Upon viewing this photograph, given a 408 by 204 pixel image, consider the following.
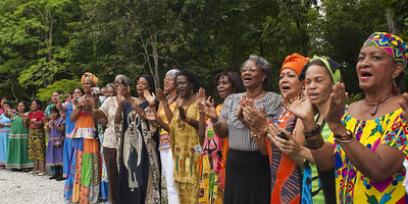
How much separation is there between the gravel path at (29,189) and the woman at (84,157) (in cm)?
67

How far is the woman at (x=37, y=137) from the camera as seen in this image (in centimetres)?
1161

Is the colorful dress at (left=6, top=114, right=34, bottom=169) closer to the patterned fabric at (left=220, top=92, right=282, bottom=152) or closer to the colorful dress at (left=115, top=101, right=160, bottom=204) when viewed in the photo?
the colorful dress at (left=115, top=101, right=160, bottom=204)

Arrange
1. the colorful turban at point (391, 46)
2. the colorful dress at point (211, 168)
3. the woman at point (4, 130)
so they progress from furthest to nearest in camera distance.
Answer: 1. the woman at point (4, 130)
2. the colorful dress at point (211, 168)
3. the colorful turban at point (391, 46)

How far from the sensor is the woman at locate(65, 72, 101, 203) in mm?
7250

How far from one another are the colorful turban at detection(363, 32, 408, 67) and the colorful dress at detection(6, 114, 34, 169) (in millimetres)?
11133

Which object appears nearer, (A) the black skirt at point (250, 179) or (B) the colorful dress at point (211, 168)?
(A) the black skirt at point (250, 179)

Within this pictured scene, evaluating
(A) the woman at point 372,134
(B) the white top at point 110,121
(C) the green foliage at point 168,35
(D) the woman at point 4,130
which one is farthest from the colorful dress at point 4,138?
(A) the woman at point 372,134

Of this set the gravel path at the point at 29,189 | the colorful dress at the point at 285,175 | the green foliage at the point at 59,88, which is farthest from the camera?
the green foliage at the point at 59,88

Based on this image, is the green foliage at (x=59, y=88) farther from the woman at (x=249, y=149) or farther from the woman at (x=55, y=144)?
the woman at (x=249, y=149)

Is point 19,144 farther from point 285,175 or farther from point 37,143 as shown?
point 285,175

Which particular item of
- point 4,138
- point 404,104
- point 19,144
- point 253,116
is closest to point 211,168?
point 253,116

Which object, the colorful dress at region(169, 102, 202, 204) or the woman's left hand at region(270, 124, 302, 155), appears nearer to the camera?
the woman's left hand at region(270, 124, 302, 155)

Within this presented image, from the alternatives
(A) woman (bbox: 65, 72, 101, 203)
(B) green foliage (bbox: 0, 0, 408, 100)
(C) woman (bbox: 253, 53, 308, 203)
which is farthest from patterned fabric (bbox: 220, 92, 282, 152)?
(A) woman (bbox: 65, 72, 101, 203)

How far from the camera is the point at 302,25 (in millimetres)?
14812
